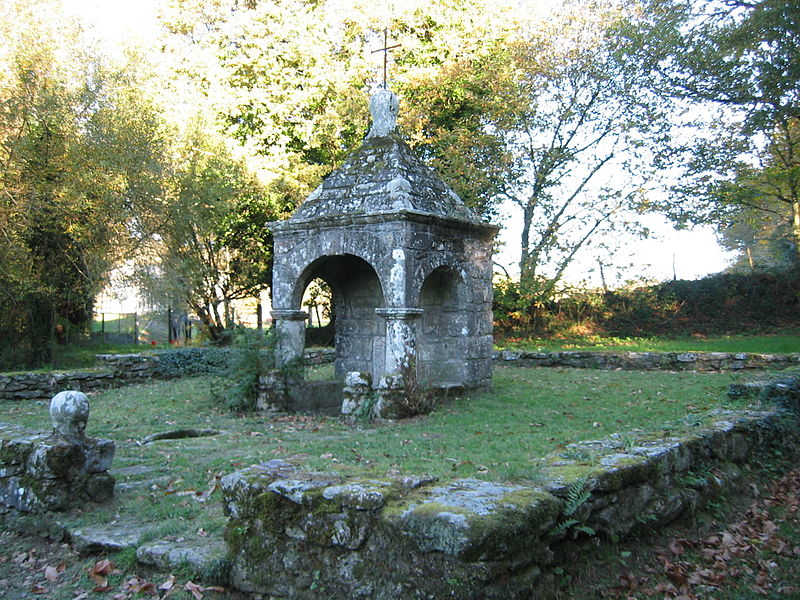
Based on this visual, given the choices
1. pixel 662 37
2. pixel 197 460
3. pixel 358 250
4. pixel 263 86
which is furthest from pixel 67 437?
pixel 662 37

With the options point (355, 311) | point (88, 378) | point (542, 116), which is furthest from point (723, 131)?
point (88, 378)

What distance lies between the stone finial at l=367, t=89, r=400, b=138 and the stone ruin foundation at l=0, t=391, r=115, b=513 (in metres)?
6.21

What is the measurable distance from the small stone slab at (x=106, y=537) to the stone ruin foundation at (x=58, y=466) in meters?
0.49

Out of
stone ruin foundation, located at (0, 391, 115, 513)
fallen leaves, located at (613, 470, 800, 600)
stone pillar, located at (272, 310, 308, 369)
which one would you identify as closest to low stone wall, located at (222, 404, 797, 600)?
fallen leaves, located at (613, 470, 800, 600)

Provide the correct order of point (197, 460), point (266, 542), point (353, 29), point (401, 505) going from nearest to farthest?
point (401, 505), point (266, 542), point (197, 460), point (353, 29)

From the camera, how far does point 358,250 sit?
8562mm

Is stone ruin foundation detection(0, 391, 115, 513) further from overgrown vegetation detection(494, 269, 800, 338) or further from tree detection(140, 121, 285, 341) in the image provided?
overgrown vegetation detection(494, 269, 800, 338)

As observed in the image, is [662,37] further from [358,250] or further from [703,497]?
[703,497]

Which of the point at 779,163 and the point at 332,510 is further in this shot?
the point at 779,163

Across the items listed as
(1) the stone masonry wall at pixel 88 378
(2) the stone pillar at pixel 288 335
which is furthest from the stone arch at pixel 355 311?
(1) the stone masonry wall at pixel 88 378

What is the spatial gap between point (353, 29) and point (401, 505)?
19.7 m

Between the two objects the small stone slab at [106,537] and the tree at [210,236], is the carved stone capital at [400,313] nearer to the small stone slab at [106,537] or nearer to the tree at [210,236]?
the small stone slab at [106,537]

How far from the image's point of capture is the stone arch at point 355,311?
10.2m

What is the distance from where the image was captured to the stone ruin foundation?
481 cm
